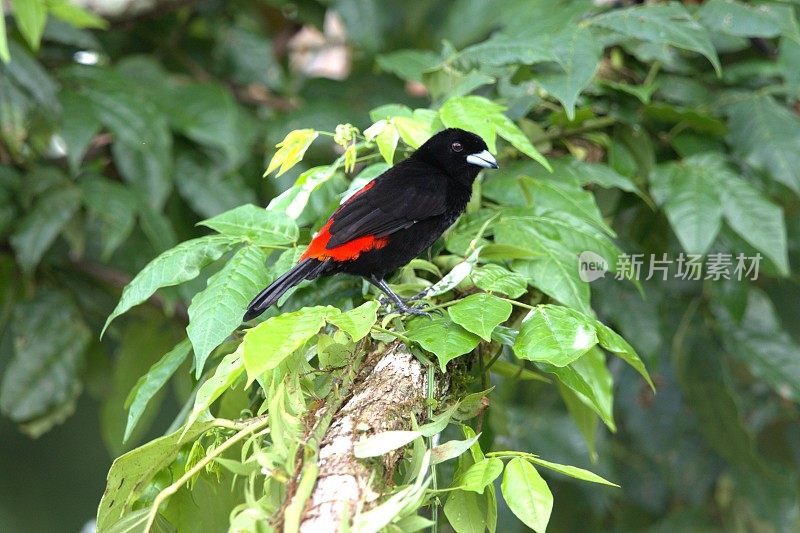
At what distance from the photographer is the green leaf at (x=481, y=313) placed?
135cm

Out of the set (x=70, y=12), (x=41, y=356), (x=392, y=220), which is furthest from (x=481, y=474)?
(x=70, y=12)

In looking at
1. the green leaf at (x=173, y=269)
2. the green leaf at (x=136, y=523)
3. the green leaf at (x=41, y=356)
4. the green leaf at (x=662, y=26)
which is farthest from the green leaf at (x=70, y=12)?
the green leaf at (x=136, y=523)

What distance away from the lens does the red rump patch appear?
1724 mm

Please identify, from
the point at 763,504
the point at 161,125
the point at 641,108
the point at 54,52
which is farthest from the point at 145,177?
the point at 763,504

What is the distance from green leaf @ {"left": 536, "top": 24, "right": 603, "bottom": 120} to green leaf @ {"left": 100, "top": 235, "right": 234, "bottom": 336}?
81 centimetres

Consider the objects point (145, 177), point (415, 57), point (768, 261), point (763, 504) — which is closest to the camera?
point (768, 261)

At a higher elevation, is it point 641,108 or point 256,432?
point 256,432

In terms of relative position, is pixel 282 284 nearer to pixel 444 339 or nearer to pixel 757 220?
pixel 444 339

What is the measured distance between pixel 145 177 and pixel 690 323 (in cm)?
160

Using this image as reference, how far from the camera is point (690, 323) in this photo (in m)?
2.65

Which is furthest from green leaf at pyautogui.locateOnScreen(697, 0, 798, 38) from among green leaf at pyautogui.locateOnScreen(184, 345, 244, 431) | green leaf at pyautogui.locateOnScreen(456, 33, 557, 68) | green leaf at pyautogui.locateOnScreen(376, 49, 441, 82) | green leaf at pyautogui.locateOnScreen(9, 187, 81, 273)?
green leaf at pyautogui.locateOnScreen(9, 187, 81, 273)

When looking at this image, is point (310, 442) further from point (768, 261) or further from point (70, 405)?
point (70, 405)

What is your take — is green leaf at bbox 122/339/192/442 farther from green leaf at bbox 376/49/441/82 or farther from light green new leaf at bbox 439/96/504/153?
green leaf at bbox 376/49/441/82

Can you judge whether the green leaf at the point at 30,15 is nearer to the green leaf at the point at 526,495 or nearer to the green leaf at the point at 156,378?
the green leaf at the point at 156,378
